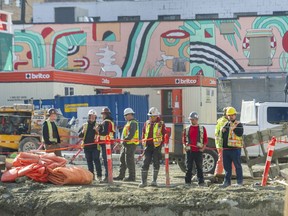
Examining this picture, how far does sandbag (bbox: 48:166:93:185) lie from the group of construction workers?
1.38 meters

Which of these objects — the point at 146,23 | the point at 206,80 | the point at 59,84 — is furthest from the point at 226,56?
the point at 59,84

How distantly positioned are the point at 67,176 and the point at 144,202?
7.05ft

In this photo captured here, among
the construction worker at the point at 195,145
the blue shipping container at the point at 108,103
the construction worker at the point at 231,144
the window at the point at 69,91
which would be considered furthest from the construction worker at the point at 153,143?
the window at the point at 69,91

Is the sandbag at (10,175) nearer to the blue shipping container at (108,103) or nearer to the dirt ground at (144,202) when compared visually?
the dirt ground at (144,202)

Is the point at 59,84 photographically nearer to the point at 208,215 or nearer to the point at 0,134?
the point at 0,134

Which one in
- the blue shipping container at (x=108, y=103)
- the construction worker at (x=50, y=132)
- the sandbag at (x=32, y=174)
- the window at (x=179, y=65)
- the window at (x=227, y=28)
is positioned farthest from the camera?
the window at (x=179, y=65)

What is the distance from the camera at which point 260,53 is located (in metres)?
49.2

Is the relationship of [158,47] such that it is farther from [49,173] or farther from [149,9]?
[49,173]

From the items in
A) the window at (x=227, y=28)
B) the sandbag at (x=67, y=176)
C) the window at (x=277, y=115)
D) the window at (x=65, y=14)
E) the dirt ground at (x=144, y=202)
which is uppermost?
the window at (x=65, y=14)

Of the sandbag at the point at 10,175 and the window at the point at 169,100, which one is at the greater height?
the window at the point at 169,100

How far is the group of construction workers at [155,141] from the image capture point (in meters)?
15.2

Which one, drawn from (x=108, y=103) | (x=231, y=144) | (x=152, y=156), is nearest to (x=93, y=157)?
(x=152, y=156)

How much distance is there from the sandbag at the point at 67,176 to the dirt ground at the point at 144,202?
0.70 meters

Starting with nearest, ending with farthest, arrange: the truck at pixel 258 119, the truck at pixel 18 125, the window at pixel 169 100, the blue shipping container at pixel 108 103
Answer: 1. the truck at pixel 258 119
2. the truck at pixel 18 125
3. the blue shipping container at pixel 108 103
4. the window at pixel 169 100
